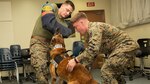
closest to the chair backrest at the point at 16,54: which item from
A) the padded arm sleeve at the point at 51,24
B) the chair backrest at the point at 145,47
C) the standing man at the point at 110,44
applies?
the chair backrest at the point at 145,47

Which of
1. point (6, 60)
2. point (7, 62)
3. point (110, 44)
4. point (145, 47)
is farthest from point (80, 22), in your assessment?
point (6, 60)

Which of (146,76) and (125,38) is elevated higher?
(125,38)

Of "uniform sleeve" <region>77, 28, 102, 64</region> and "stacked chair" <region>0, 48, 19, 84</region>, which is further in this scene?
"stacked chair" <region>0, 48, 19, 84</region>

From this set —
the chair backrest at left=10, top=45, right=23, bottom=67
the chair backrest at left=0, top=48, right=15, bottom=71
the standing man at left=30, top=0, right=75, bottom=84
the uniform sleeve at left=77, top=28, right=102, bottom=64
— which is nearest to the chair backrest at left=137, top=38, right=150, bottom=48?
the chair backrest at left=10, top=45, right=23, bottom=67

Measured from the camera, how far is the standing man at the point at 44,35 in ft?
9.93

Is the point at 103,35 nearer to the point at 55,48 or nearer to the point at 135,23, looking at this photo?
the point at 55,48

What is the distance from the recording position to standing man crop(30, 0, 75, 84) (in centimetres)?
303

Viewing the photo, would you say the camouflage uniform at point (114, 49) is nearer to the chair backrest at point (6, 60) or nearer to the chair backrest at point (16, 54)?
the chair backrest at point (6, 60)

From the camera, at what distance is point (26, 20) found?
27.9 ft

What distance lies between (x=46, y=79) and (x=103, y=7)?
6.68m

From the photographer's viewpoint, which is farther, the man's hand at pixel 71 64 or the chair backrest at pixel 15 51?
the chair backrest at pixel 15 51

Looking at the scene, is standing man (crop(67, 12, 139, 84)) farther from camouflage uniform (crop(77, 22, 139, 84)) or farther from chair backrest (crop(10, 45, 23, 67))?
chair backrest (crop(10, 45, 23, 67))

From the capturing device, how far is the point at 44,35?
3166mm

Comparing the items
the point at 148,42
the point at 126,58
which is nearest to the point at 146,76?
the point at 148,42
